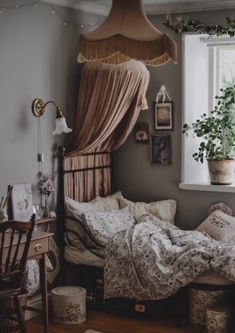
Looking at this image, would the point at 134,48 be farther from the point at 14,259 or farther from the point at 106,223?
the point at 106,223

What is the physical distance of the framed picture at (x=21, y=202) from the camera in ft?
14.8

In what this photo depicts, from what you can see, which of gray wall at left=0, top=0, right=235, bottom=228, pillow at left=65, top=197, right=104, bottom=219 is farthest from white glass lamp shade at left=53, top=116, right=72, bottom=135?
pillow at left=65, top=197, right=104, bottom=219

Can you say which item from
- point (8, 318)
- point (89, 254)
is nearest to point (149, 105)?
point (89, 254)

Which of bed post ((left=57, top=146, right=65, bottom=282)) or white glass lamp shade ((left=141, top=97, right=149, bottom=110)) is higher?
white glass lamp shade ((left=141, top=97, right=149, bottom=110))

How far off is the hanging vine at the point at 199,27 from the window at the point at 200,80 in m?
0.11

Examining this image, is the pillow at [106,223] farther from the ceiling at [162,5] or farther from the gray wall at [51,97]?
the ceiling at [162,5]

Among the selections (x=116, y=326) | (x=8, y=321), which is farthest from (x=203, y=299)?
(x=8, y=321)

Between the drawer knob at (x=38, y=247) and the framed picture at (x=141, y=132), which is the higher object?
the framed picture at (x=141, y=132)

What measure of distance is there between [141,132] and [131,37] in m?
2.41

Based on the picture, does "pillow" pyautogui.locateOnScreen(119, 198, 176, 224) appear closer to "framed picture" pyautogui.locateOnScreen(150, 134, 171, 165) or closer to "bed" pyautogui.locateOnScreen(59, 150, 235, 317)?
"bed" pyautogui.locateOnScreen(59, 150, 235, 317)

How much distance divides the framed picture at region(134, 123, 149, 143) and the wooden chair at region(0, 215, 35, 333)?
81.0 inches

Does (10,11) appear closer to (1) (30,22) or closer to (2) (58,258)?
(1) (30,22)

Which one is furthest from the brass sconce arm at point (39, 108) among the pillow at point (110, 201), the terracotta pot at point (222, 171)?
the terracotta pot at point (222, 171)

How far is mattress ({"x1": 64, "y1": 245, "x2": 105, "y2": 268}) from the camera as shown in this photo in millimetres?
4918
